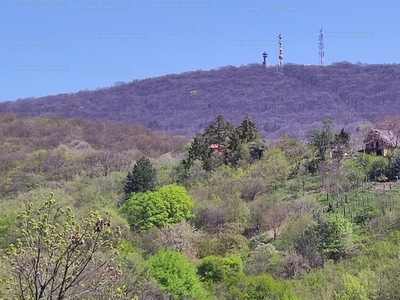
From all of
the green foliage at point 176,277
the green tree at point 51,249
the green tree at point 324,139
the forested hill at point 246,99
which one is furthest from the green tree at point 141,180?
the forested hill at point 246,99

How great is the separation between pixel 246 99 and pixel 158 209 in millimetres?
76216

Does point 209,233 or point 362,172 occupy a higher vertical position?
point 362,172

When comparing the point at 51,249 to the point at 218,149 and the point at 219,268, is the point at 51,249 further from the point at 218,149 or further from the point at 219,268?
the point at 218,149

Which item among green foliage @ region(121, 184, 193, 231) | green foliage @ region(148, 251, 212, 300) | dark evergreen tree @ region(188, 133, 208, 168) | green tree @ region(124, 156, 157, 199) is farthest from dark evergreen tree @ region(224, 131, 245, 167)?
green foliage @ region(148, 251, 212, 300)

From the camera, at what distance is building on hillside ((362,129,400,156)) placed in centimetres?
3419

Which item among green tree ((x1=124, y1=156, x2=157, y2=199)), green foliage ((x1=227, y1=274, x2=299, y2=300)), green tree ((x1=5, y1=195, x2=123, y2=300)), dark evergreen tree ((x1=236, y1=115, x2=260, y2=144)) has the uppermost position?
green tree ((x1=5, y1=195, x2=123, y2=300))

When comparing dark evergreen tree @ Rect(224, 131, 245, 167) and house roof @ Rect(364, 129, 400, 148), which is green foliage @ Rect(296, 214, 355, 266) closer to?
dark evergreen tree @ Rect(224, 131, 245, 167)

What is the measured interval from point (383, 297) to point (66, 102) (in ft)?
334

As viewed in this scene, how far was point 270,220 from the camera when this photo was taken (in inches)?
1048

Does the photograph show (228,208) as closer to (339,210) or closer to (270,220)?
(270,220)

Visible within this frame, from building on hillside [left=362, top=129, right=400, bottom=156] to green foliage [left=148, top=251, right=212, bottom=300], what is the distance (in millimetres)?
19520

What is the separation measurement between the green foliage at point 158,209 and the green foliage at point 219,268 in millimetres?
5960

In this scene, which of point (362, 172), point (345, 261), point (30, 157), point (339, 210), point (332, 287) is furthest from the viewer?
point (30, 157)

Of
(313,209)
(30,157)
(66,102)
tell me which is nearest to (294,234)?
(313,209)
